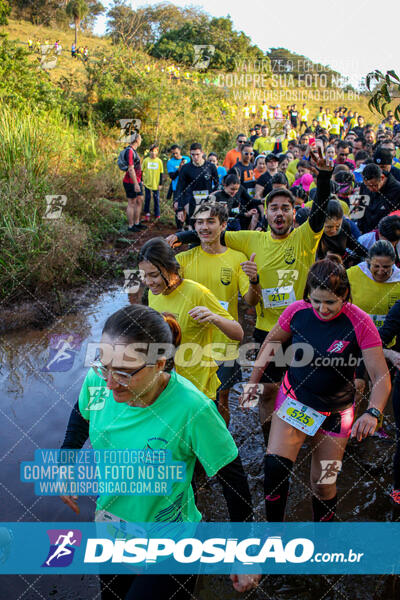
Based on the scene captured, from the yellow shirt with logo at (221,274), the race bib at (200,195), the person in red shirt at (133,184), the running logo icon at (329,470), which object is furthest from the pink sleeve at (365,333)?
the person in red shirt at (133,184)

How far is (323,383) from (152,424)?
1.36 metres

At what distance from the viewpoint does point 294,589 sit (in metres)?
2.97

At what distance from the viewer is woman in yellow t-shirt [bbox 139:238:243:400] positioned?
3.10 metres

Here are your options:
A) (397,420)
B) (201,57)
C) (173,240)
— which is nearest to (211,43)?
(201,57)

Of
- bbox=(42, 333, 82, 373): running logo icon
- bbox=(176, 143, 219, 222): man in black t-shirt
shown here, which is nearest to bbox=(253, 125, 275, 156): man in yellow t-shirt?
bbox=(176, 143, 219, 222): man in black t-shirt

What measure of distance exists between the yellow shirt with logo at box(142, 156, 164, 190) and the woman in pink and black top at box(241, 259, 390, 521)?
1027cm

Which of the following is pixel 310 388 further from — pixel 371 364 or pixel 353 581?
pixel 353 581

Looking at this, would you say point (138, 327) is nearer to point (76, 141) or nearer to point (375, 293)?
point (375, 293)

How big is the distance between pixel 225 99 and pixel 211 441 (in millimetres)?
26712

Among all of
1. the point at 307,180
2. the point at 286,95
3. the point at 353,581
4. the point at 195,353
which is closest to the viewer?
the point at 353,581

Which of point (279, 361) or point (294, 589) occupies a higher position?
point (279, 361)

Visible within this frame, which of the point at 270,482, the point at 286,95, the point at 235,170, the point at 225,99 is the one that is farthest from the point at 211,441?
the point at 286,95

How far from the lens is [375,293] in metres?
4.14

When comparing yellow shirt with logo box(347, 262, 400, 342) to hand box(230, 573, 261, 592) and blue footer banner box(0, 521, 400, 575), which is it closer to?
blue footer banner box(0, 521, 400, 575)
